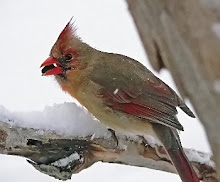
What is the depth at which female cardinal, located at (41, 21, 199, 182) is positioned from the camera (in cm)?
178

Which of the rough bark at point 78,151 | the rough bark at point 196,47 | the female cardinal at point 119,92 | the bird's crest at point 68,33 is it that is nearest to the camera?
the rough bark at point 196,47

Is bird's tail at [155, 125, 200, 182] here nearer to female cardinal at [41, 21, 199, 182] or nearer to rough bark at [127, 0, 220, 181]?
female cardinal at [41, 21, 199, 182]

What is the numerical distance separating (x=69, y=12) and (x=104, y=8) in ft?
0.92

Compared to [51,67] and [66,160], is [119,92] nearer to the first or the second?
[51,67]

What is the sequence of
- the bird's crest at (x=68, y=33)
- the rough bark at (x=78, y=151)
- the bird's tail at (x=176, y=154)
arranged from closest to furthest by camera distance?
1. the rough bark at (x=78, y=151)
2. the bird's tail at (x=176, y=154)
3. the bird's crest at (x=68, y=33)

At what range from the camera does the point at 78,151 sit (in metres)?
1.62

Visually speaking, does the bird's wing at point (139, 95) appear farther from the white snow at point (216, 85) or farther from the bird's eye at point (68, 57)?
the white snow at point (216, 85)

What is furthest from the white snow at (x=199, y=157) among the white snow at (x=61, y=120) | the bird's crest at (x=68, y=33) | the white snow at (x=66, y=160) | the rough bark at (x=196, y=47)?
the rough bark at (x=196, y=47)

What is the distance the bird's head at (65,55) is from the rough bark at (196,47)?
1208 mm

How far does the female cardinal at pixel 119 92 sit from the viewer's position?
1777 millimetres

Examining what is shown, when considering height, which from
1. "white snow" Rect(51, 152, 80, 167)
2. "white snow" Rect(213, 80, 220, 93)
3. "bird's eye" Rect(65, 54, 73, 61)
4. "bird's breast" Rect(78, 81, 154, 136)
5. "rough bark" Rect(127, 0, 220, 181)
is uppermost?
"bird's eye" Rect(65, 54, 73, 61)

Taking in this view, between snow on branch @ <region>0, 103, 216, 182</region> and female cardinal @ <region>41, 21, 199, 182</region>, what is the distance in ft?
0.17

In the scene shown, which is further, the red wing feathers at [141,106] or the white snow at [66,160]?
the red wing feathers at [141,106]

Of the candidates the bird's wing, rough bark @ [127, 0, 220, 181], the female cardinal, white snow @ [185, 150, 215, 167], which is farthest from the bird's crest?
rough bark @ [127, 0, 220, 181]
